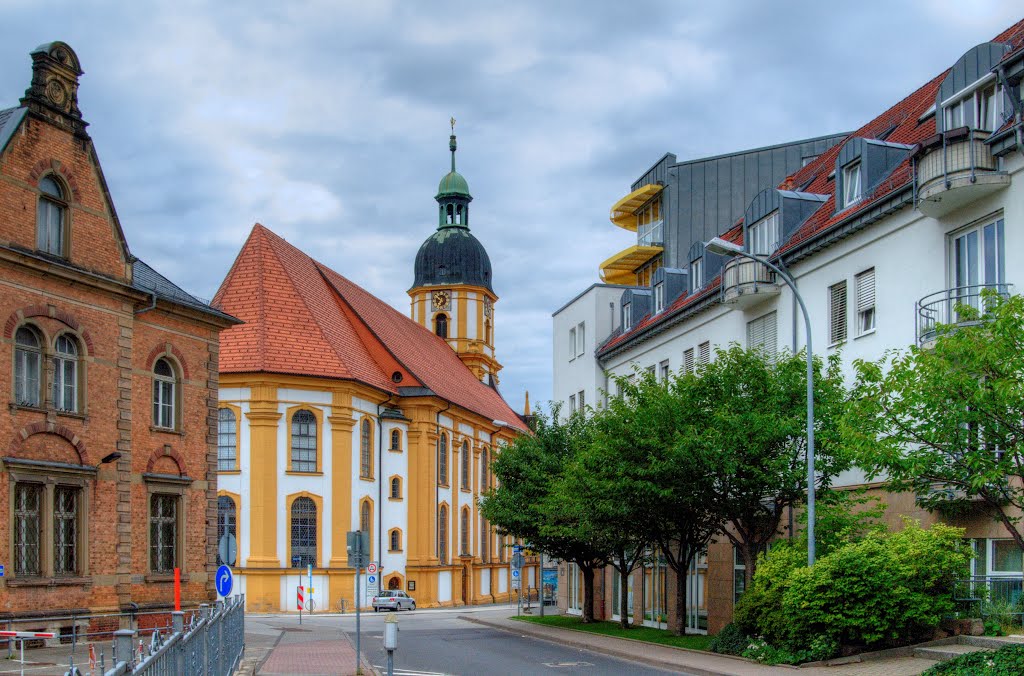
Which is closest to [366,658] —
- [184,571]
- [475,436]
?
[184,571]

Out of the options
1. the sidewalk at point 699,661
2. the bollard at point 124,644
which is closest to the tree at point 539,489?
the sidewalk at point 699,661

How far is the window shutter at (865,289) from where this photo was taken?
84.8 ft

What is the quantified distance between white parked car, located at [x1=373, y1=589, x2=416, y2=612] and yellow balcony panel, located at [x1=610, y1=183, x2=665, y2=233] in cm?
2108

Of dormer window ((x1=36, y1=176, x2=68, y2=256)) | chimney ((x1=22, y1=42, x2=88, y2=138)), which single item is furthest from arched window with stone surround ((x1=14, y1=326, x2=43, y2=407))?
chimney ((x1=22, y1=42, x2=88, y2=138))

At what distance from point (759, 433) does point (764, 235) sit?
31.1 ft

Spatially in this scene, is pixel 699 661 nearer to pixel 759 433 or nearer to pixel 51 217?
pixel 759 433

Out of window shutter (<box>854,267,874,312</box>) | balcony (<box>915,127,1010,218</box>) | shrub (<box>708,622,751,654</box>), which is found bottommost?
shrub (<box>708,622,751,654</box>)

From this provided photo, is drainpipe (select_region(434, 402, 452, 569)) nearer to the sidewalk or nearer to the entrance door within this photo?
the sidewalk

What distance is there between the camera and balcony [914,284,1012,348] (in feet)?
68.0

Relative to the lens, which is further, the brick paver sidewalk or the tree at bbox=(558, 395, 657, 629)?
the tree at bbox=(558, 395, 657, 629)

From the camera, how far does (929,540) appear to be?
21.2m

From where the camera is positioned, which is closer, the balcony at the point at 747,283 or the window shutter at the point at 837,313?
the window shutter at the point at 837,313

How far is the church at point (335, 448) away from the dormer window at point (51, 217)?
21.7 metres

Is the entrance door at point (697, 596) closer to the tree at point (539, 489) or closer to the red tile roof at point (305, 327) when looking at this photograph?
the tree at point (539, 489)
